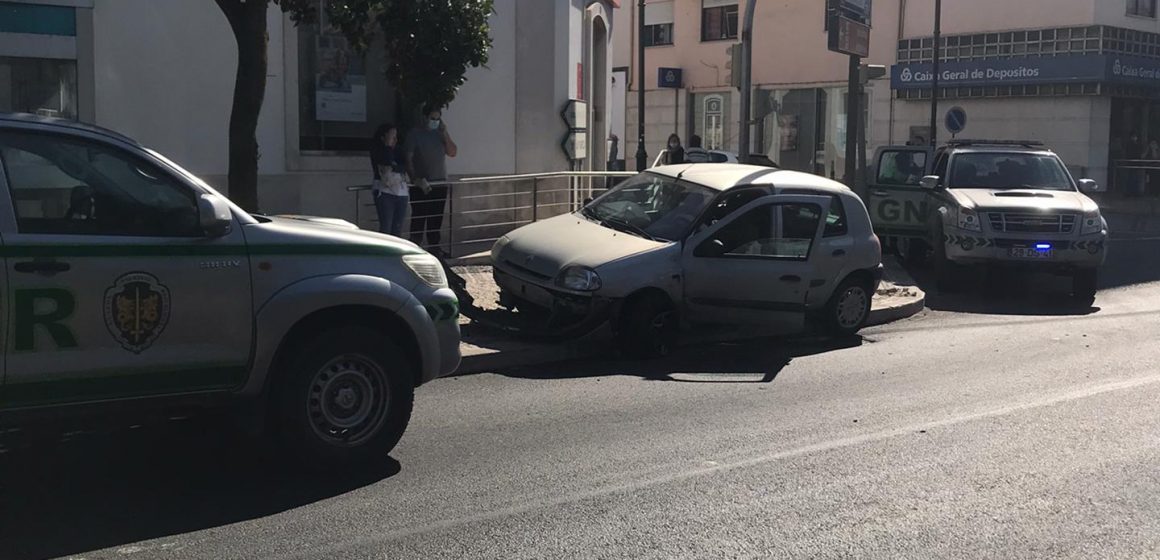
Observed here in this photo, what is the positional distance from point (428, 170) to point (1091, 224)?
8.20 metres

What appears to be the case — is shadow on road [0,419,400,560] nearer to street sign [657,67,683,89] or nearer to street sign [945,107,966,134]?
street sign [945,107,966,134]

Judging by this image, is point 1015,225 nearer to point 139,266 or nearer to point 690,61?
point 139,266

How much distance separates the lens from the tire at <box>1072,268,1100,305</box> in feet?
48.1

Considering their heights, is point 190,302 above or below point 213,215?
below

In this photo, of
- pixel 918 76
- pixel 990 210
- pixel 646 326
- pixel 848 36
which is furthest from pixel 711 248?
pixel 918 76

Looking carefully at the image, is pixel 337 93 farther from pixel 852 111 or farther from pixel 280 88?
pixel 852 111

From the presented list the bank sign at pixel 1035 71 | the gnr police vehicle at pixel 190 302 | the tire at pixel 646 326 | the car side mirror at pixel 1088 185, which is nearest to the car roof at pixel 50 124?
the gnr police vehicle at pixel 190 302

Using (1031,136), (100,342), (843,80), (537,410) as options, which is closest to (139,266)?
(100,342)

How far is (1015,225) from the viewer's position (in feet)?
47.6

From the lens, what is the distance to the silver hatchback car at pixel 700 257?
32.6 ft

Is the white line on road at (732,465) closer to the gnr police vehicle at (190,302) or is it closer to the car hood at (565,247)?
the gnr police vehicle at (190,302)

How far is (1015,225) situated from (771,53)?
2681cm

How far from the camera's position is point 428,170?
44.8 ft

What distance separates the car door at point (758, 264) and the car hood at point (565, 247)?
1.49 ft
